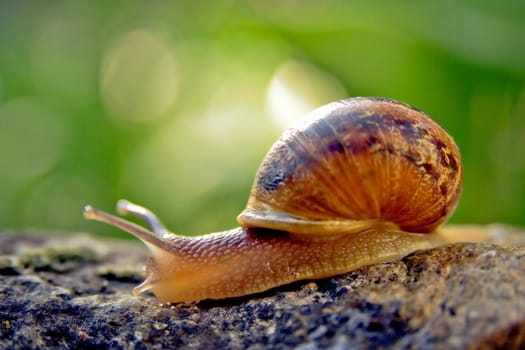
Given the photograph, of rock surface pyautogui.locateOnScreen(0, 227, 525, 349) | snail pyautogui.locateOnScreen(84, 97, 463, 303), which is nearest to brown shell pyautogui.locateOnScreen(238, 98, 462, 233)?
snail pyautogui.locateOnScreen(84, 97, 463, 303)

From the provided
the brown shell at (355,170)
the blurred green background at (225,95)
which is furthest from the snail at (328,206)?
the blurred green background at (225,95)

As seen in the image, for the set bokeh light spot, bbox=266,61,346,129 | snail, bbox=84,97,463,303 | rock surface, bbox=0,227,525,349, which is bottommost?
rock surface, bbox=0,227,525,349

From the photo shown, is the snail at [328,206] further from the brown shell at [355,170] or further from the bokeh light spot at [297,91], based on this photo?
the bokeh light spot at [297,91]

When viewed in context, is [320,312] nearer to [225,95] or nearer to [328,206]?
[328,206]

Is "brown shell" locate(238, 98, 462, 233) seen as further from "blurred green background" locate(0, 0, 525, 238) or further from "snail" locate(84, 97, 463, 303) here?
"blurred green background" locate(0, 0, 525, 238)

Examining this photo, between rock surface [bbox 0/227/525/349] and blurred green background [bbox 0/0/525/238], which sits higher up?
blurred green background [bbox 0/0/525/238]

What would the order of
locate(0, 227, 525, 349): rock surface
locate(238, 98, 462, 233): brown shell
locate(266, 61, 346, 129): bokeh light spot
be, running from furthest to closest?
locate(266, 61, 346, 129): bokeh light spot, locate(238, 98, 462, 233): brown shell, locate(0, 227, 525, 349): rock surface
